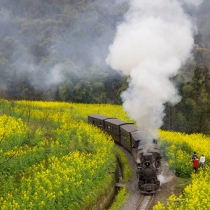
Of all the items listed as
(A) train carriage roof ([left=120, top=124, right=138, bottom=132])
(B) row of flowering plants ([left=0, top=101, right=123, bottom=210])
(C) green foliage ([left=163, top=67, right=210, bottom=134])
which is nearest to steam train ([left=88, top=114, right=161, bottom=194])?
(A) train carriage roof ([left=120, top=124, right=138, bottom=132])

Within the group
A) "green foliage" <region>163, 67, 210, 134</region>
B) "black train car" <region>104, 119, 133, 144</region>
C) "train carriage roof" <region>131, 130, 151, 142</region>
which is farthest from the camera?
"green foliage" <region>163, 67, 210, 134</region>

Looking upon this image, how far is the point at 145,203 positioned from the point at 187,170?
549cm

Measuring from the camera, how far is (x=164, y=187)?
20.4m

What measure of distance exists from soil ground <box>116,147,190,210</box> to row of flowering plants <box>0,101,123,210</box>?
5.32ft

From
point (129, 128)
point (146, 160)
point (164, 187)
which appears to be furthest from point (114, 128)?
point (146, 160)

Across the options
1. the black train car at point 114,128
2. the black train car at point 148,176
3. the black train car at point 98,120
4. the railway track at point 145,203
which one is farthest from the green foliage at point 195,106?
the railway track at point 145,203

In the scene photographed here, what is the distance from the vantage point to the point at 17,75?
227ft

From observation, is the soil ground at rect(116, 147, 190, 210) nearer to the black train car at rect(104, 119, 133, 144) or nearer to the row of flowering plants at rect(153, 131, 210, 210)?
the row of flowering plants at rect(153, 131, 210, 210)

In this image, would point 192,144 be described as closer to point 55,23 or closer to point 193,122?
point 193,122

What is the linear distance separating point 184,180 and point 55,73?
4698cm

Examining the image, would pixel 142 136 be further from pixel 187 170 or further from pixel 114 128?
pixel 114 128

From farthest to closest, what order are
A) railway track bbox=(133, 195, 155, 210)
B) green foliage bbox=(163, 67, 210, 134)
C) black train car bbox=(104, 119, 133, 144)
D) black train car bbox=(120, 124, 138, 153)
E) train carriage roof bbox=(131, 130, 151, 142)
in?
1. green foliage bbox=(163, 67, 210, 134)
2. black train car bbox=(104, 119, 133, 144)
3. black train car bbox=(120, 124, 138, 153)
4. train carriage roof bbox=(131, 130, 151, 142)
5. railway track bbox=(133, 195, 155, 210)

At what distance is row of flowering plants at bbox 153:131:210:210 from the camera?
14.8 meters

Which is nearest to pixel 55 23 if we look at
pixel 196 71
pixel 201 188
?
pixel 196 71
